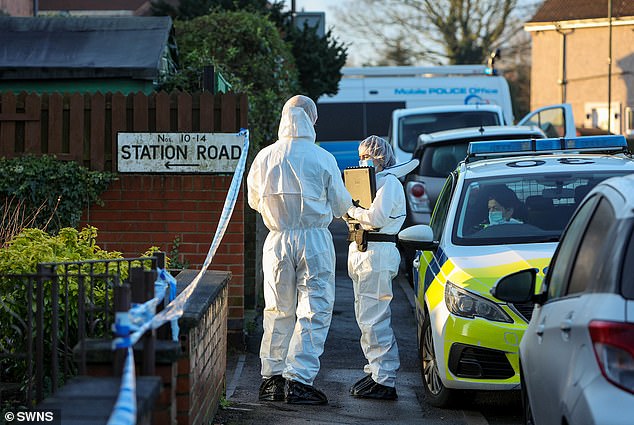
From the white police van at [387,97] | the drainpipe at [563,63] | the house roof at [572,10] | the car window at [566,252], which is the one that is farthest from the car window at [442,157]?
the drainpipe at [563,63]

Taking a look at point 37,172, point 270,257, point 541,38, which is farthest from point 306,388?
point 541,38

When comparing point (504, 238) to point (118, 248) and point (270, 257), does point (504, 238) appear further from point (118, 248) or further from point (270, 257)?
point (118, 248)

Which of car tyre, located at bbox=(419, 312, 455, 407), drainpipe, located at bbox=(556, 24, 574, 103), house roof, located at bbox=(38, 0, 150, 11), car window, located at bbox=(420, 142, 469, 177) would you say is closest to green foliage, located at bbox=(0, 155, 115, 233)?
car tyre, located at bbox=(419, 312, 455, 407)

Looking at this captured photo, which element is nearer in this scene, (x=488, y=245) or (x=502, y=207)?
(x=488, y=245)

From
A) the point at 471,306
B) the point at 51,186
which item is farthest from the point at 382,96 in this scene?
the point at 471,306

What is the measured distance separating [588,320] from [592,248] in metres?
0.57

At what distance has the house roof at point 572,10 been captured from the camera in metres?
45.6

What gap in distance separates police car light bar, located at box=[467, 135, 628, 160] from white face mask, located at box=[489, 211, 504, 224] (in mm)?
1272

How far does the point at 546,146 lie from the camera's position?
30.2ft

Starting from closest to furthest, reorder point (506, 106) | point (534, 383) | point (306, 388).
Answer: point (534, 383) → point (306, 388) → point (506, 106)

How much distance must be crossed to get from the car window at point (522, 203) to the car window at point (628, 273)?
12.2 feet

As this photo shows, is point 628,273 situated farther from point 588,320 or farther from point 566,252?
point 566,252

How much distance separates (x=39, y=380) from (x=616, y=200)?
116 inches

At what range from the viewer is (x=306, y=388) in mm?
7133
